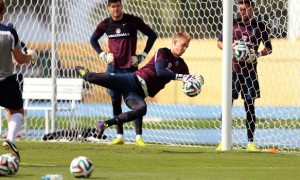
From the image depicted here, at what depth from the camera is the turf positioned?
33.4 ft

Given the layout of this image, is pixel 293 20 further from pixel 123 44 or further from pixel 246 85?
pixel 123 44

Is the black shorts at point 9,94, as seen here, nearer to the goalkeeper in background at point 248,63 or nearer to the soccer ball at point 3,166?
the soccer ball at point 3,166

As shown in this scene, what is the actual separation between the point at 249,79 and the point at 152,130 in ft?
19.6

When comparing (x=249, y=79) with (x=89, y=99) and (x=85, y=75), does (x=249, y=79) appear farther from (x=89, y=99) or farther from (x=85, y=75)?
(x=89, y=99)

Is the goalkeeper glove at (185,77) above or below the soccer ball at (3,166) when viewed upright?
above

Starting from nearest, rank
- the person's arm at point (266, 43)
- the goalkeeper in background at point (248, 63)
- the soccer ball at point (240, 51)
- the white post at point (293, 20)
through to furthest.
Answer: the soccer ball at point (240, 51)
the person's arm at point (266, 43)
the goalkeeper in background at point (248, 63)
the white post at point (293, 20)

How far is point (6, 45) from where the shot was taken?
1177 centimetres

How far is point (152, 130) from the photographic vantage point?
68.8 feet

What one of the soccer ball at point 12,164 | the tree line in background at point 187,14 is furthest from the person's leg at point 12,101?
the tree line in background at point 187,14

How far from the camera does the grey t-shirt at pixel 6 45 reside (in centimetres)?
1177

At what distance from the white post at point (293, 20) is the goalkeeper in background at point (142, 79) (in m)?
2.74

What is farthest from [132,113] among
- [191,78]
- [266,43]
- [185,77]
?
[266,43]

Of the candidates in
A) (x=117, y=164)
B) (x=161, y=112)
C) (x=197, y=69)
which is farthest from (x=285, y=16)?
(x=197, y=69)

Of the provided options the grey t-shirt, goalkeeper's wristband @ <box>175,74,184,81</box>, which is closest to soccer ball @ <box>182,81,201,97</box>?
goalkeeper's wristband @ <box>175,74,184,81</box>
